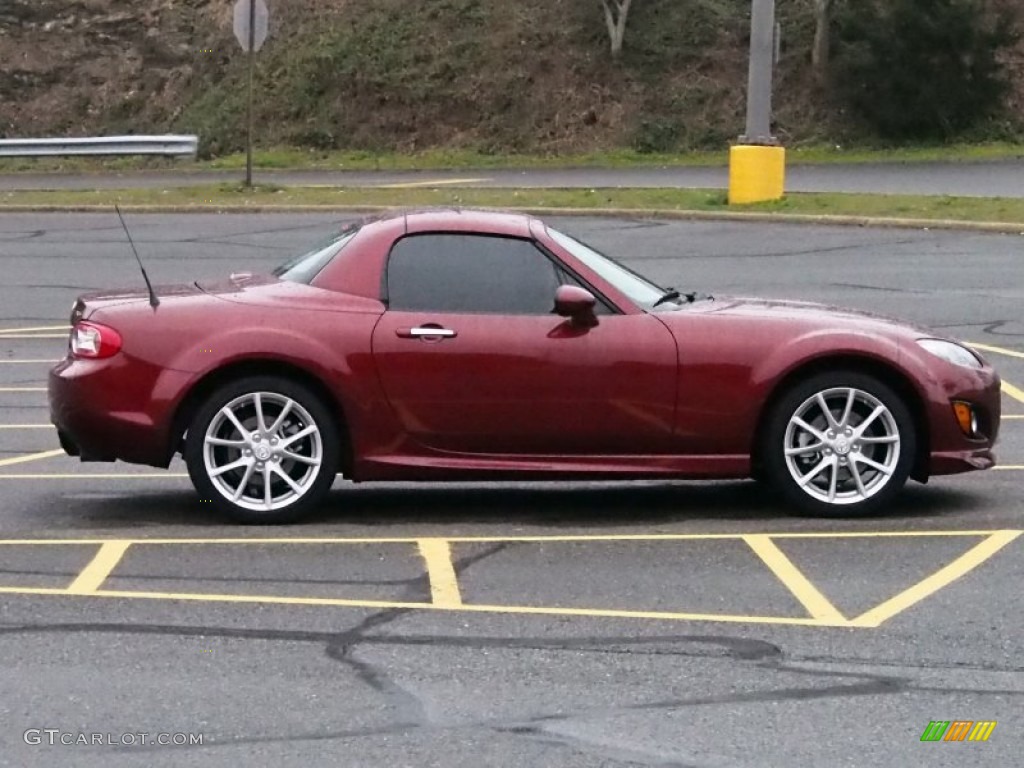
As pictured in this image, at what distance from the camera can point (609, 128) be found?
124 feet

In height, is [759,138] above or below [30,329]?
above

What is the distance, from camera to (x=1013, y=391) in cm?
1212

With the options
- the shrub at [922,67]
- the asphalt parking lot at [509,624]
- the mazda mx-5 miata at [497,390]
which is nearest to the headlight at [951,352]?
the mazda mx-5 miata at [497,390]

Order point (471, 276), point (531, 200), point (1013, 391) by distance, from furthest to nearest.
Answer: point (531, 200)
point (1013, 391)
point (471, 276)

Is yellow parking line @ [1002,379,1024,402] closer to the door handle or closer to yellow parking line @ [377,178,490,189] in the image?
the door handle

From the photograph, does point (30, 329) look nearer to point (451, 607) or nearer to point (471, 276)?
point (471, 276)

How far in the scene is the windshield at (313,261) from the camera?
855 centimetres

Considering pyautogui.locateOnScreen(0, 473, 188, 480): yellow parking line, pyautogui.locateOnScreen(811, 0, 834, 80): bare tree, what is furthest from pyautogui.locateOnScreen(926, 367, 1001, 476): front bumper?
pyautogui.locateOnScreen(811, 0, 834, 80): bare tree

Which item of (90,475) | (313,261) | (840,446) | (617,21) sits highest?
(617,21)

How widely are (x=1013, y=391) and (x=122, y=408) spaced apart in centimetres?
644

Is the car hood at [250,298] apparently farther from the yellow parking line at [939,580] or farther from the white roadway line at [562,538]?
the yellow parking line at [939,580]

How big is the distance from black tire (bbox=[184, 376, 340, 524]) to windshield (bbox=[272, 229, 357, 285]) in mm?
596

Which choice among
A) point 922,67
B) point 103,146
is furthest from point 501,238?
point 922,67

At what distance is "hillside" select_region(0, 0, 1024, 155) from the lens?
124ft
